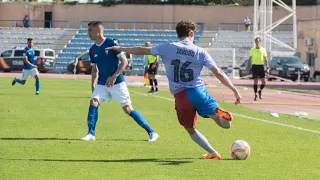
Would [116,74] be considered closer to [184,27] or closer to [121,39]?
[184,27]

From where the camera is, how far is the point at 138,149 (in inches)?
525

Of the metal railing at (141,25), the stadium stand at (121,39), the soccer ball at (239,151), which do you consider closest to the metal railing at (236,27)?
the metal railing at (141,25)

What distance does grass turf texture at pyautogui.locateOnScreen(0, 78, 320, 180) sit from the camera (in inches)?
418

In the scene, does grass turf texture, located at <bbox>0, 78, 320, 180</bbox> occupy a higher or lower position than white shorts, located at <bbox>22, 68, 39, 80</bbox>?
lower

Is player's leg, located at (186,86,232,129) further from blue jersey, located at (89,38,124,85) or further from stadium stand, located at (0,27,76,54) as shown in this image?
stadium stand, located at (0,27,76,54)

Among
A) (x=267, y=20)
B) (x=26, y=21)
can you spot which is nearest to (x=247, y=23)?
(x=267, y=20)

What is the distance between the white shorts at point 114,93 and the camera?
48.6 ft

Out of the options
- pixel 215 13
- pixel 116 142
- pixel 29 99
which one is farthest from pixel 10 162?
pixel 215 13

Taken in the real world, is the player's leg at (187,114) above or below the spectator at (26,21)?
below

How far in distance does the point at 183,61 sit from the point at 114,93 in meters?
3.17

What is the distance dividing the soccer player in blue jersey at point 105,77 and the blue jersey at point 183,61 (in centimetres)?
261

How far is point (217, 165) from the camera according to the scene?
37.5 ft

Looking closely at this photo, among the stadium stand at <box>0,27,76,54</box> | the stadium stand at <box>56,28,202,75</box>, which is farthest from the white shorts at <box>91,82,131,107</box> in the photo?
the stadium stand at <box>0,27,76,54</box>

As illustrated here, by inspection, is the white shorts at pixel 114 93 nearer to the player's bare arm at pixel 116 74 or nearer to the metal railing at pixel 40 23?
the player's bare arm at pixel 116 74
